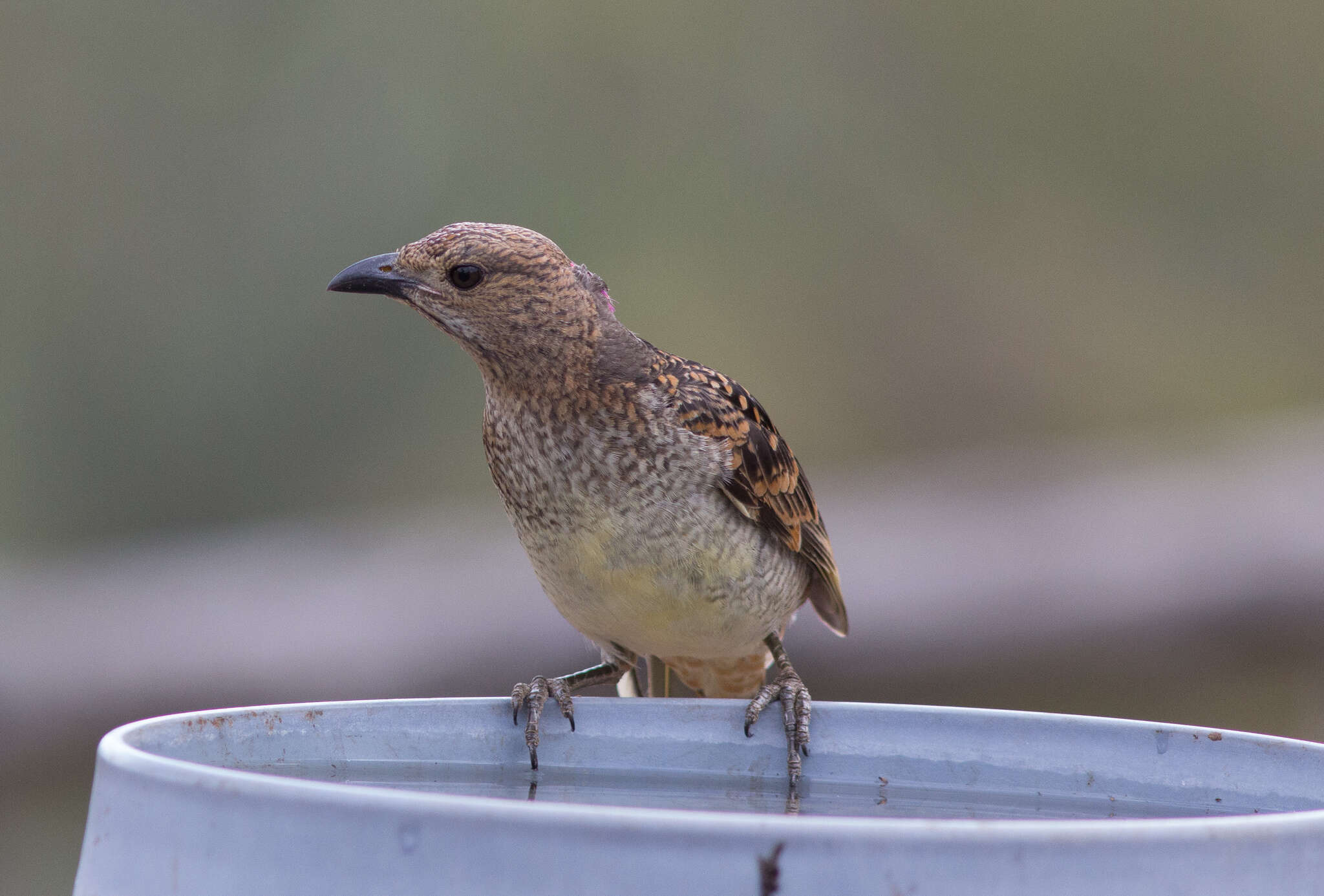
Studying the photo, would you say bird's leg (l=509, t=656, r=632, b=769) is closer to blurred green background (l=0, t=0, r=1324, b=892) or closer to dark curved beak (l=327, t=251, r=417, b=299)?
dark curved beak (l=327, t=251, r=417, b=299)

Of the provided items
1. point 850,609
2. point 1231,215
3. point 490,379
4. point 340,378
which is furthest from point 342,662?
point 1231,215

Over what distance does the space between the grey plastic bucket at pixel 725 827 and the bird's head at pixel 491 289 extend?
1.21 m

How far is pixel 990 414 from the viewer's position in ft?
32.9

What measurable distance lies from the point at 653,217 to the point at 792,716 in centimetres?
696

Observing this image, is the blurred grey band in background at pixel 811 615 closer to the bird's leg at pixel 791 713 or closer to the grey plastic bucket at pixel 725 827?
the bird's leg at pixel 791 713

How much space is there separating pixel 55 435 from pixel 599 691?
4.46 metres

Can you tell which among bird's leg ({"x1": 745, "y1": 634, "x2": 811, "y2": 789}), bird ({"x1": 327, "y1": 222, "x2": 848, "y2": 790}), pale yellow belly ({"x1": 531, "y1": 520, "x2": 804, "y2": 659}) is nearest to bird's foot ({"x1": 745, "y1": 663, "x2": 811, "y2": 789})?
bird's leg ({"x1": 745, "y1": 634, "x2": 811, "y2": 789})

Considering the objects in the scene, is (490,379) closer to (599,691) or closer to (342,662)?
(599,691)

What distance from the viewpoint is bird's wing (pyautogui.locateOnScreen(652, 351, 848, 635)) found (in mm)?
3264

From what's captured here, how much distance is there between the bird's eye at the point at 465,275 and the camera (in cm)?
309

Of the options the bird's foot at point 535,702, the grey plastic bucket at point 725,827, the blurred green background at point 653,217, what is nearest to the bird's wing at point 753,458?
the bird's foot at point 535,702

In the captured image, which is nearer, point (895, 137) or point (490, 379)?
point (490, 379)

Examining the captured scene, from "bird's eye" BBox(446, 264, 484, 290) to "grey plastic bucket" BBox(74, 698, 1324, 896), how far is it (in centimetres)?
123

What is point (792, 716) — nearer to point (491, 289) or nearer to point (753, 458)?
point (753, 458)
